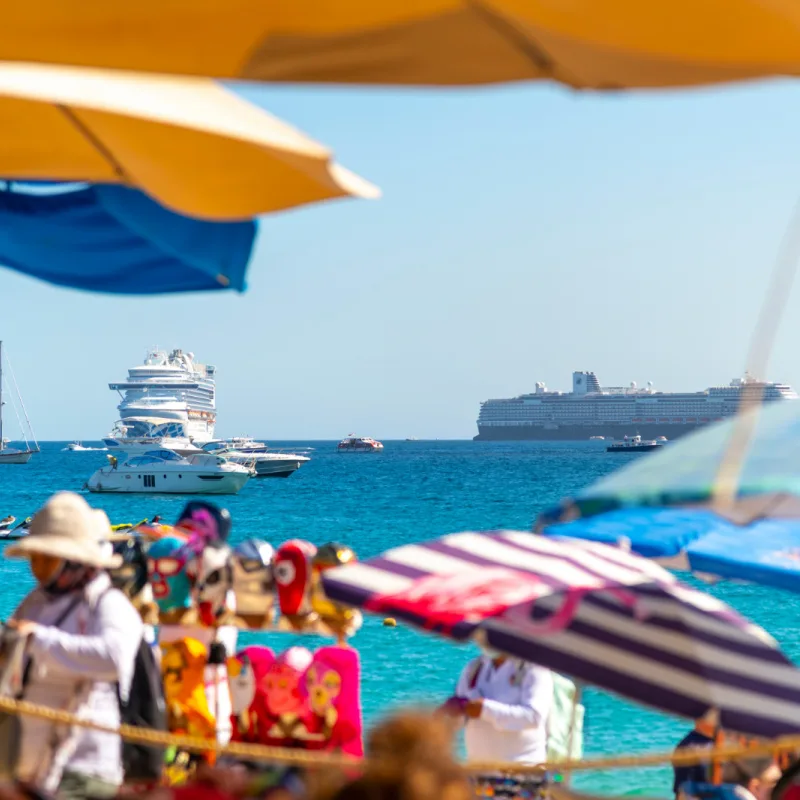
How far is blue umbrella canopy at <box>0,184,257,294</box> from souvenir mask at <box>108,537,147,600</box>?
1478mm

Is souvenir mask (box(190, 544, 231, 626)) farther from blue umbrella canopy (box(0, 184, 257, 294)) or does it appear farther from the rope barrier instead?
the rope barrier

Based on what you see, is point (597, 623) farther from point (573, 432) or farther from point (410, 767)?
point (573, 432)

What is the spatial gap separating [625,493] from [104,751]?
1.63m

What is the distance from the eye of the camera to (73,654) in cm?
326

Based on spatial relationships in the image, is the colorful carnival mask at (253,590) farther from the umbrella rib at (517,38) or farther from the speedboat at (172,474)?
the speedboat at (172,474)

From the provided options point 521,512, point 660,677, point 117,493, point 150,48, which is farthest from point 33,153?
point 117,493

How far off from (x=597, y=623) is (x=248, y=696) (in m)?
1.88

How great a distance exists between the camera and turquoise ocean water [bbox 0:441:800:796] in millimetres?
12547

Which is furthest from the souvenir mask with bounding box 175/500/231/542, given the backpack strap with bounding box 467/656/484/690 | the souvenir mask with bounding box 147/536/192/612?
the backpack strap with bounding box 467/656/484/690

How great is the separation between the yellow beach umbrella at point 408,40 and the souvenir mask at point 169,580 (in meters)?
2.95

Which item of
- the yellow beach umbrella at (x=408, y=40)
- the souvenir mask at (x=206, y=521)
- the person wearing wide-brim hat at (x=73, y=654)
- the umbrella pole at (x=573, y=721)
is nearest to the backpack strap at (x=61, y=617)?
the person wearing wide-brim hat at (x=73, y=654)

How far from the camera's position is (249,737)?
5133 mm

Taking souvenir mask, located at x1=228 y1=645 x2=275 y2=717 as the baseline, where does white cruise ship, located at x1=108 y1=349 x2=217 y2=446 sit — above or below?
below

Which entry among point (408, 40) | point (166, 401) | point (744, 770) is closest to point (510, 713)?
point (744, 770)
